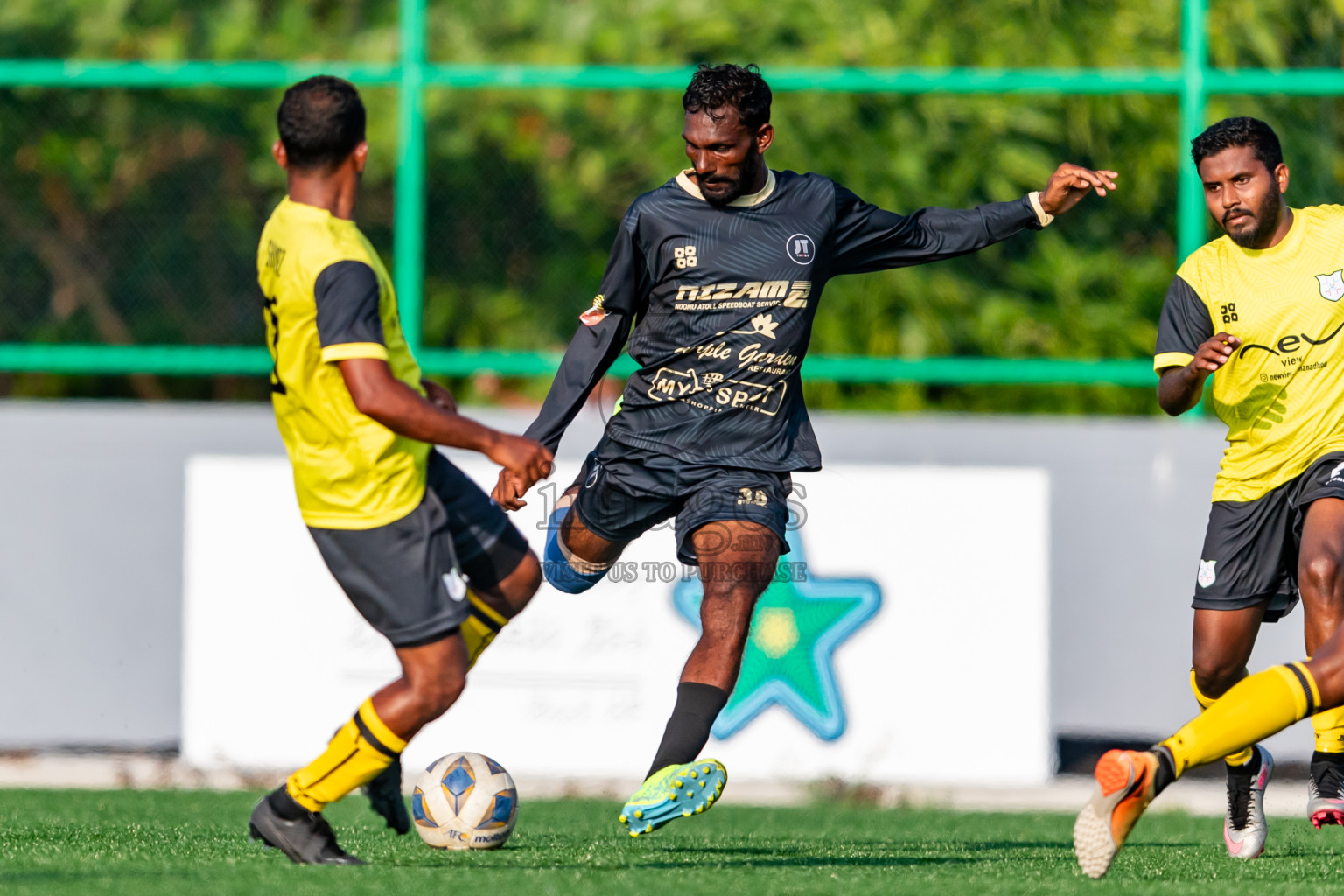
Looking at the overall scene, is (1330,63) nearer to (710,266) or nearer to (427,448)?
(710,266)

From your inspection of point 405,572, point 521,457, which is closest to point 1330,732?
point 521,457

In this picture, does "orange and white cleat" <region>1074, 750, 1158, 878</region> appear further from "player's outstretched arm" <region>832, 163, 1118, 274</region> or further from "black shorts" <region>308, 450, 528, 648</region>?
"player's outstretched arm" <region>832, 163, 1118, 274</region>

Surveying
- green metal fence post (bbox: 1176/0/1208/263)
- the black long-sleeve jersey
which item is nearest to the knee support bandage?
the black long-sleeve jersey

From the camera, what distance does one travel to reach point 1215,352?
5055 mm

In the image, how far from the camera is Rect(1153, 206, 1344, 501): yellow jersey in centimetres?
554

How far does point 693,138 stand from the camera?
5.38 meters

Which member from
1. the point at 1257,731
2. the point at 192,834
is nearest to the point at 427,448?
the point at 192,834

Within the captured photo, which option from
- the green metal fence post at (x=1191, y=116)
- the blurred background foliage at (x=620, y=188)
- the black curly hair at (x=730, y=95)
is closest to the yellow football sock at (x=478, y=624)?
the black curly hair at (x=730, y=95)

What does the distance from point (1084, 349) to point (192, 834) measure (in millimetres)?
4920

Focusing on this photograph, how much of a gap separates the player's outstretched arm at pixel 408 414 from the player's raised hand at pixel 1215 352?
6.69 feet

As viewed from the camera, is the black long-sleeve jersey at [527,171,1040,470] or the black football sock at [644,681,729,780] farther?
the black long-sleeve jersey at [527,171,1040,470]

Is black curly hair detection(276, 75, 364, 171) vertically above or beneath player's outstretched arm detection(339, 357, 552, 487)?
above

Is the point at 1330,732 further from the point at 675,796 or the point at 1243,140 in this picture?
the point at 675,796

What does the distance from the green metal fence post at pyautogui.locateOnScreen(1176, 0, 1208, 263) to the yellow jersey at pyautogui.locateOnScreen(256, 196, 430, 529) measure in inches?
197
